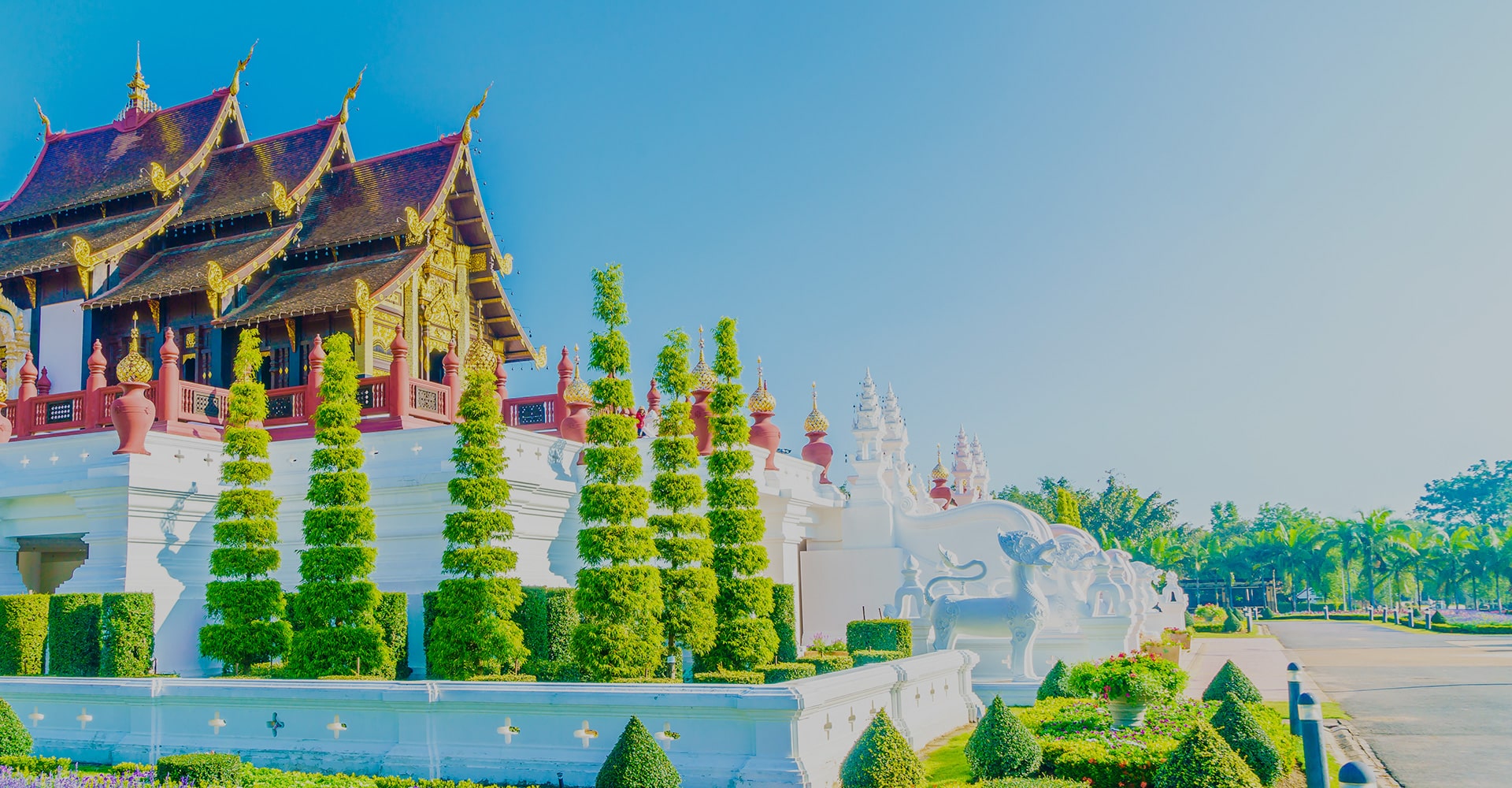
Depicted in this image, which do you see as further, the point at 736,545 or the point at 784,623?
the point at 784,623

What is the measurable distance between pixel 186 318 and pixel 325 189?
466cm

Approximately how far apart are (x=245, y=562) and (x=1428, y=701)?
16285mm

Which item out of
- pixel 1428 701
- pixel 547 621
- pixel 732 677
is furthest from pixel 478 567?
pixel 1428 701

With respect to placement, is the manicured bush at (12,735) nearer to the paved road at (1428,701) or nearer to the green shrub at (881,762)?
the green shrub at (881,762)

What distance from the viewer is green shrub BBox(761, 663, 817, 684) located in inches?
570

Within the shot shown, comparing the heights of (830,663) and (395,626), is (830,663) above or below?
below

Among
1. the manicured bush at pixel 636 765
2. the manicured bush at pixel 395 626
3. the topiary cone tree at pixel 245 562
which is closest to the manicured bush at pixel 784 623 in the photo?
the manicured bush at pixel 395 626

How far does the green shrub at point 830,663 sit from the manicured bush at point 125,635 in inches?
345

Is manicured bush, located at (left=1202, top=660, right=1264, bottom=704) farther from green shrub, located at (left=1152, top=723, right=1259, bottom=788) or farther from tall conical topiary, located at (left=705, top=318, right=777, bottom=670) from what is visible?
tall conical topiary, located at (left=705, top=318, right=777, bottom=670)

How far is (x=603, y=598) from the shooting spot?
45.3 ft

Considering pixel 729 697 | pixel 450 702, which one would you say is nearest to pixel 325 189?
pixel 450 702

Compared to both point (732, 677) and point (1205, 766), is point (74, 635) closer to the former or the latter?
point (732, 677)

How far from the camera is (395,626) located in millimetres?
15164

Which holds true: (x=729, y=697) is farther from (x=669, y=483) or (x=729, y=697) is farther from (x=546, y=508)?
(x=546, y=508)
